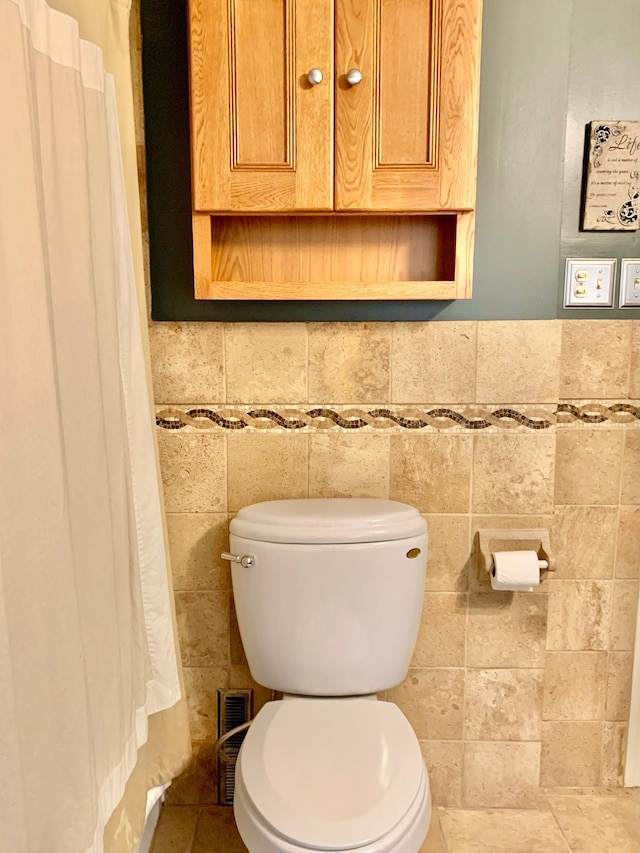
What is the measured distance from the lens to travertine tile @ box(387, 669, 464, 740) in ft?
5.24

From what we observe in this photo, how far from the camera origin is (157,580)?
1217 mm

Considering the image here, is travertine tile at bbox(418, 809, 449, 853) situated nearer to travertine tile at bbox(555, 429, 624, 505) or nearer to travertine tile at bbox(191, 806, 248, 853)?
travertine tile at bbox(191, 806, 248, 853)

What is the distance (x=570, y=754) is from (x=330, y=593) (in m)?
0.88

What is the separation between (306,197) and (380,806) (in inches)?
44.6

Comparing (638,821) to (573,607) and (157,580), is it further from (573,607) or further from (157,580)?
(157,580)

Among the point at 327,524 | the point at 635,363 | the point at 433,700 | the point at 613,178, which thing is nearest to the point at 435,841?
the point at 433,700

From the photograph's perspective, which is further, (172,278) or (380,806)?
(172,278)

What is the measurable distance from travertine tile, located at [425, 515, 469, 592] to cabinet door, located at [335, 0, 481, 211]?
0.74 m

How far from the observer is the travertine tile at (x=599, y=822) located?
4.94ft

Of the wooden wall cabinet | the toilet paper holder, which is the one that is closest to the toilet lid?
the toilet paper holder

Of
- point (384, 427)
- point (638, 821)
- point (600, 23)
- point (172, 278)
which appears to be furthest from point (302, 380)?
point (638, 821)

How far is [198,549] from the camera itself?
157cm

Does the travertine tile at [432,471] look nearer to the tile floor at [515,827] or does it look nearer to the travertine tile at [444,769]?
the travertine tile at [444,769]

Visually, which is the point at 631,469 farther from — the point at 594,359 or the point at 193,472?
the point at 193,472
